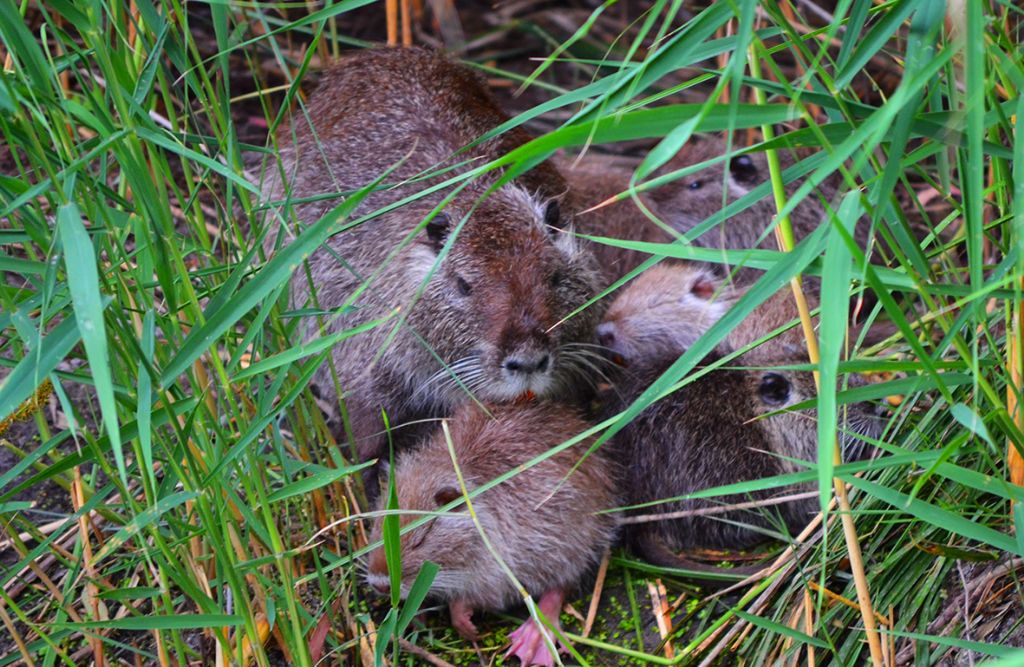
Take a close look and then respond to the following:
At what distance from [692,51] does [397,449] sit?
1.97 metres

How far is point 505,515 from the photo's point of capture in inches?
121

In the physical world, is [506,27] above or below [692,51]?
below

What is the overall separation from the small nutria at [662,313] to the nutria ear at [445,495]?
2.71 ft

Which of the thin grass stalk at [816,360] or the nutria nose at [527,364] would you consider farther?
the nutria nose at [527,364]

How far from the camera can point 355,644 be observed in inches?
107

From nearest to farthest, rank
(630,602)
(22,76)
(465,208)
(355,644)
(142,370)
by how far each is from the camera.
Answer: (22,76) < (142,370) < (355,644) < (630,602) < (465,208)

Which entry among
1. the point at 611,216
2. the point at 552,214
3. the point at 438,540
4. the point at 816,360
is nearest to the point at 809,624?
the point at 816,360

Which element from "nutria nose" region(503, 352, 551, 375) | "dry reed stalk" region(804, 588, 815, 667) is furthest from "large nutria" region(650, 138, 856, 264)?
"dry reed stalk" region(804, 588, 815, 667)

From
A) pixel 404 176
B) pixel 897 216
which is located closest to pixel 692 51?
pixel 897 216

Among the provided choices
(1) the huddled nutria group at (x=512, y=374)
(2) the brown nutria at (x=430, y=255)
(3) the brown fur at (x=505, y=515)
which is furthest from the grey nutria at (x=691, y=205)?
(3) the brown fur at (x=505, y=515)

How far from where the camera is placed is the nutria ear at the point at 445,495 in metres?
3.05

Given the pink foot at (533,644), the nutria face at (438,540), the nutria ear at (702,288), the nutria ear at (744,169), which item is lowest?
the pink foot at (533,644)

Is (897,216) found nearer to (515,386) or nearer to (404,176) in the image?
(515,386)

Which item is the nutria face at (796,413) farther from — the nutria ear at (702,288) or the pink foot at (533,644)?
the pink foot at (533,644)
